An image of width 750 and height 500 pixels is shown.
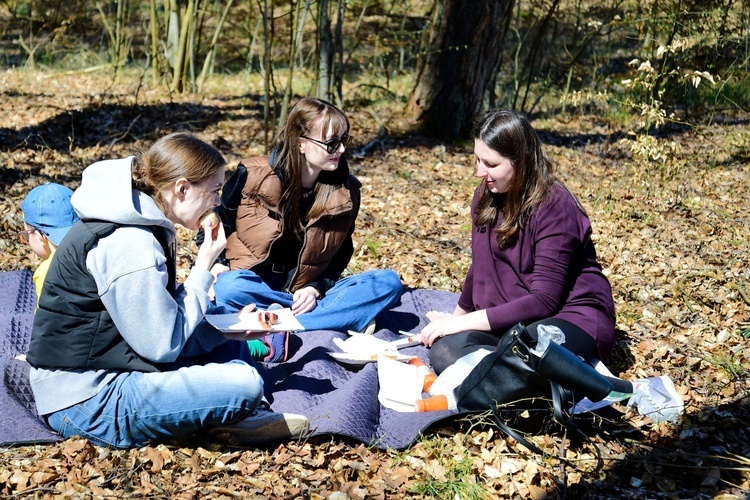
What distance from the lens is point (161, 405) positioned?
2.99 metres

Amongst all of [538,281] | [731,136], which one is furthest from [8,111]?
[731,136]

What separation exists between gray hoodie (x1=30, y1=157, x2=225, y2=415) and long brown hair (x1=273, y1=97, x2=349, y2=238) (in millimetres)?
1389

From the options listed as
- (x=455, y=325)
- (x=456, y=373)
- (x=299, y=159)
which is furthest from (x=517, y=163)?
(x=299, y=159)

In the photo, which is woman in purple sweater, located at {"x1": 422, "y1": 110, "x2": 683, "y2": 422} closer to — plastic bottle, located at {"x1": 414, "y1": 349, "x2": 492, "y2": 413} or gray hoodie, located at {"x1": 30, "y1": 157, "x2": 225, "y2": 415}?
plastic bottle, located at {"x1": 414, "y1": 349, "x2": 492, "y2": 413}

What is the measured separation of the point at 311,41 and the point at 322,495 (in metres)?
13.4

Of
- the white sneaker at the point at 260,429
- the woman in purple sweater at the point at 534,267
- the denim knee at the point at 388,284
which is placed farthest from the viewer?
the denim knee at the point at 388,284

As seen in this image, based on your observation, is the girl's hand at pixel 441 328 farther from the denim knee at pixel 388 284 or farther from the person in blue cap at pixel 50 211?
the person in blue cap at pixel 50 211

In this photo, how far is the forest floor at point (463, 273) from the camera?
303cm

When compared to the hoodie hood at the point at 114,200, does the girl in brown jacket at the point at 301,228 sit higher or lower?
lower

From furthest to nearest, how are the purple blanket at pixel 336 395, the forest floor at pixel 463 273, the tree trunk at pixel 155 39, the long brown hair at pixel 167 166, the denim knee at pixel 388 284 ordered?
1. the tree trunk at pixel 155 39
2. the denim knee at pixel 388 284
3. the purple blanket at pixel 336 395
4. the forest floor at pixel 463 273
5. the long brown hair at pixel 167 166

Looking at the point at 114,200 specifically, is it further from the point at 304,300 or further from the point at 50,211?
the point at 304,300

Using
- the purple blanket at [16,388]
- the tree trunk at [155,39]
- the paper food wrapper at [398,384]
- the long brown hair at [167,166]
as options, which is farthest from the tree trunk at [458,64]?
the long brown hair at [167,166]

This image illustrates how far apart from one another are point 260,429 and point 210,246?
0.79 m

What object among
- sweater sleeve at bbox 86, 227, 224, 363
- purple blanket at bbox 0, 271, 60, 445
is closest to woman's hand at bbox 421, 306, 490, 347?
sweater sleeve at bbox 86, 227, 224, 363
